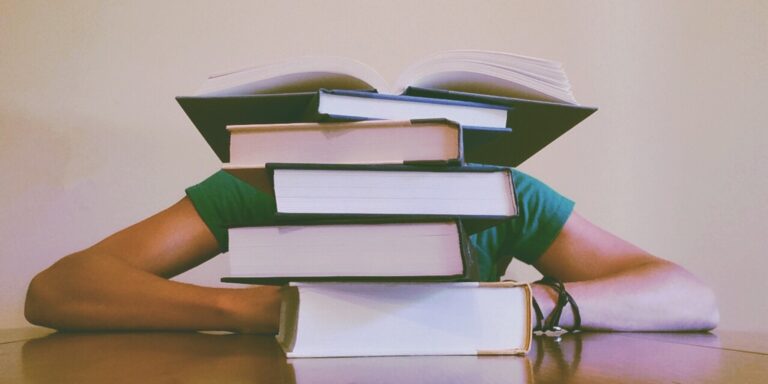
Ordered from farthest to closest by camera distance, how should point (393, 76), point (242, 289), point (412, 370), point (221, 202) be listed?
point (393, 76) → point (221, 202) → point (242, 289) → point (412, 370)

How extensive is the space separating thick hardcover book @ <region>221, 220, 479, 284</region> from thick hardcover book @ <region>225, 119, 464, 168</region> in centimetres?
5

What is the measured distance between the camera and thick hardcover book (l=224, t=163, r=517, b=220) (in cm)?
48

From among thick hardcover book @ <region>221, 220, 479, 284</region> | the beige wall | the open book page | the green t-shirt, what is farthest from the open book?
the beige wall

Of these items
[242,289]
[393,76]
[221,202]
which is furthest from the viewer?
[393,76]

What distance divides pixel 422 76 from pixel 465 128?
0.19 ft

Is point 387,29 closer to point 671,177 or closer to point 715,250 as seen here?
point 671,177

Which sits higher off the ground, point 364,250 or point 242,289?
point 364,250

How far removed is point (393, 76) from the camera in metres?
1.37

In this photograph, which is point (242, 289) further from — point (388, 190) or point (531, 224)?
point (531, 224)

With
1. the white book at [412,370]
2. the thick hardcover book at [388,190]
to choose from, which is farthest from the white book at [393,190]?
the white book at [412,370]

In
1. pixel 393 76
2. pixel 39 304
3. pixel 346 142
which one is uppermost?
pixel 393 76

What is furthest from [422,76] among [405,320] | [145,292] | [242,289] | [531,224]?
[531,224]

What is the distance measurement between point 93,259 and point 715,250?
4.05ft

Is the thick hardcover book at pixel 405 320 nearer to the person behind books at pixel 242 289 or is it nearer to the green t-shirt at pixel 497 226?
the person behind books at pixel 242 289
